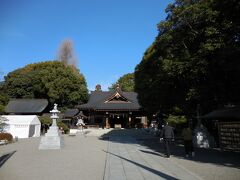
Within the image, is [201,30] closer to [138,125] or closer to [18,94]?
[138,125]

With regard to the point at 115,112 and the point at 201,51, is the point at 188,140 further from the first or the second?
the point at 115,112

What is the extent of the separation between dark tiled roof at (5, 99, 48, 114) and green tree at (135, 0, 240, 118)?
33.7 meters

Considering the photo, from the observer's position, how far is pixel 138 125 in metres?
49.2

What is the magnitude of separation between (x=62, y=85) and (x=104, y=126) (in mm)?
10871

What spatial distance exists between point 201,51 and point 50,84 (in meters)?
41.7

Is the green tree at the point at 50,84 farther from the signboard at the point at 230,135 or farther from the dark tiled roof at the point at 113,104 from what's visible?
the signboard at the point at 230,135

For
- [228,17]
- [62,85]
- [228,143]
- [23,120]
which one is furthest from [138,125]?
[228,17]

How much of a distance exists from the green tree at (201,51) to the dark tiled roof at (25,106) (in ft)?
110

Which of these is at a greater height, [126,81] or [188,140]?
[126,81]

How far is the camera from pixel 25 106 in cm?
5069

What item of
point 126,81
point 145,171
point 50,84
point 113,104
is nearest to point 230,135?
point 145,171

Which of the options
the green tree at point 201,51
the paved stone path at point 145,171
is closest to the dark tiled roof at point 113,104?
the green tree at point 201,51

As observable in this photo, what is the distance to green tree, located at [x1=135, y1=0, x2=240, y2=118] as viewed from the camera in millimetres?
14180

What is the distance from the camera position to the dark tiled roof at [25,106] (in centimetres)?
4994
